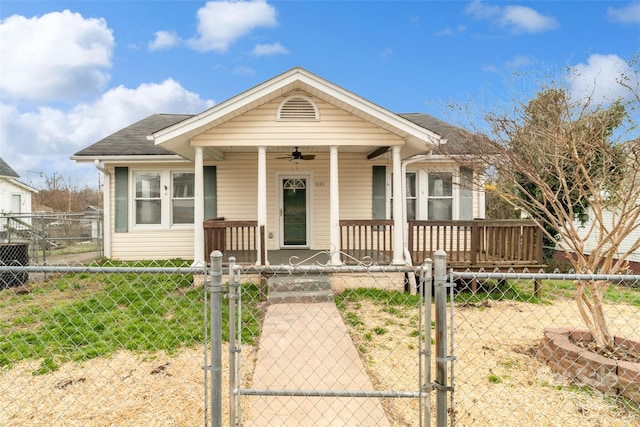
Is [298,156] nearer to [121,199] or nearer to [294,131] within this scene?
[294,131]

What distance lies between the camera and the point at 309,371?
156 inches

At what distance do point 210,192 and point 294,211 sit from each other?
7.87 ft

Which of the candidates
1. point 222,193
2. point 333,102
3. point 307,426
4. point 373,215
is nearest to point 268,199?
point 222,193

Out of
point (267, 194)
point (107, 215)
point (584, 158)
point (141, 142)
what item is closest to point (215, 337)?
point (584, 158)

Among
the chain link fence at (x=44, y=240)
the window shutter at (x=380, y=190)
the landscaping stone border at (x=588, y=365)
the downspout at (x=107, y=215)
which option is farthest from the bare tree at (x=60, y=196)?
the landscaping stone border at (x=588, y=365)

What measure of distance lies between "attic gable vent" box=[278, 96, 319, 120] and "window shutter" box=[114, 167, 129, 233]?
5.42 m

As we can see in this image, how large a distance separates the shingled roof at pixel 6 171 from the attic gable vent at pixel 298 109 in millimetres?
21947

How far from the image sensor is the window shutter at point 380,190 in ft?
33.8

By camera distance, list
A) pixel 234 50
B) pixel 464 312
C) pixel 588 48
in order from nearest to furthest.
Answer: pixel 588 48 → pixel 464 312 → pixel 234 50

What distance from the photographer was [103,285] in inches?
307

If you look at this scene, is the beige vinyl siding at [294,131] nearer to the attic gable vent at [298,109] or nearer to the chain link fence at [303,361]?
the attic gable vent at [298,109]

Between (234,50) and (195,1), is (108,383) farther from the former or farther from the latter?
(234,50)

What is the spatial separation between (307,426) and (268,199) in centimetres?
778

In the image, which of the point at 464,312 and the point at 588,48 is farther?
the point at 464,312
